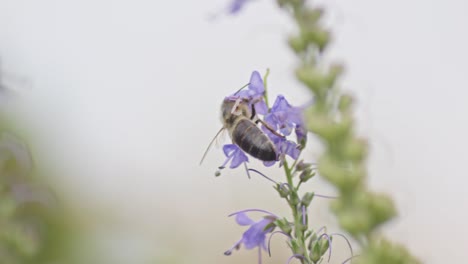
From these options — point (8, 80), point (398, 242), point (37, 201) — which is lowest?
point (398, 242)

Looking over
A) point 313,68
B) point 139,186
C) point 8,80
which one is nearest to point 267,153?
point 313,68

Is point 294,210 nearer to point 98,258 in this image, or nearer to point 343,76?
point 343,76

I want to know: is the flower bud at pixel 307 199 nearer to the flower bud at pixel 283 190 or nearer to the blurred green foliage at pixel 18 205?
the flower bud at pixel 283 190

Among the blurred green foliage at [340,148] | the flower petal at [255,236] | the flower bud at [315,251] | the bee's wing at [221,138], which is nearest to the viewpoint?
the blurred green foliage at [340,148]

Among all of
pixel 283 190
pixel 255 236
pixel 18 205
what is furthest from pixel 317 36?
pixel 18 205

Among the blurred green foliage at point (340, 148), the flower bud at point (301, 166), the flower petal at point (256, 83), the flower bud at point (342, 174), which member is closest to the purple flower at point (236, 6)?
the flower petal at point (256, 83)

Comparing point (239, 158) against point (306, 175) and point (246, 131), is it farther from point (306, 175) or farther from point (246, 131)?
point (306, 175)

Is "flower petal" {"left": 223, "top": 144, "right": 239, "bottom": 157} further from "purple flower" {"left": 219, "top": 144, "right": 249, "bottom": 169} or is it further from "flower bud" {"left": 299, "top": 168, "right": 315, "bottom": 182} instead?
"flower bud" {"left": 299, "top": 168, "right": 315, "bottom": 182}

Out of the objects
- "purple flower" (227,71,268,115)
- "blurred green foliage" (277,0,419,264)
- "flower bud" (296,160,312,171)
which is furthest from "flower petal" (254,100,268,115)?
"blurred green foliage" (277,0,419,264)
